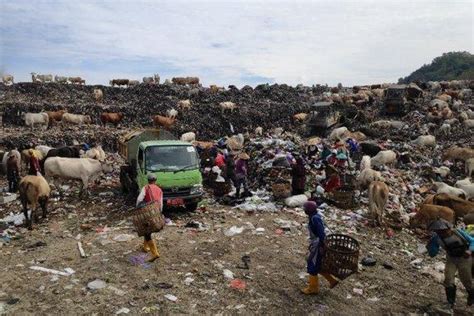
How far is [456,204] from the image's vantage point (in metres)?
10.1

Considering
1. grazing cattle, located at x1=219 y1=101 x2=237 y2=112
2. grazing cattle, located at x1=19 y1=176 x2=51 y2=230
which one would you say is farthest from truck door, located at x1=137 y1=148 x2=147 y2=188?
grazing cattle, located at x1=219 y1=101 x2=237 y2=112

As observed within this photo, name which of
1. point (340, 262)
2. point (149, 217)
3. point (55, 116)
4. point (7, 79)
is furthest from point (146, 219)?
point (7, 79)

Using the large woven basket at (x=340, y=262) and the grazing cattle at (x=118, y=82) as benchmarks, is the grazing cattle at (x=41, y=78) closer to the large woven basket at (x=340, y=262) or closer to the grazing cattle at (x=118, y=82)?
the grazing cattle at (x=118, y=82)

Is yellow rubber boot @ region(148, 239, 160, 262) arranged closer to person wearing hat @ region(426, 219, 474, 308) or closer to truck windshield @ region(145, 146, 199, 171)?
truck windshield @ region(145, 146, 199, 171)

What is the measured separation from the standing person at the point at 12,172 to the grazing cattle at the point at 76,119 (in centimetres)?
1060

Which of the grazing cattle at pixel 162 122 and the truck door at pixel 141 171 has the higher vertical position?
the grazing cattle at pixel 162 122

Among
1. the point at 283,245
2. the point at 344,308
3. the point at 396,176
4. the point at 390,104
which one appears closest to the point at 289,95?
the point at 390,104

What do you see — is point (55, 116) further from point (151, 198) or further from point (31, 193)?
point (151, 198)

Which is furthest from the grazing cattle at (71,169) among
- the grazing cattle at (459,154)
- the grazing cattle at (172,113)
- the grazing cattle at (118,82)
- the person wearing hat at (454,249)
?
the grazing cattle at (118,82)

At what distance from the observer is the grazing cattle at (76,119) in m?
22.5

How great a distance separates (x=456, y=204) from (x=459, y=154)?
804 cm

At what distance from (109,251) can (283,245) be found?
346cm

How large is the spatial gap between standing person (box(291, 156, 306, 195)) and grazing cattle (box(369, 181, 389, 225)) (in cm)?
199

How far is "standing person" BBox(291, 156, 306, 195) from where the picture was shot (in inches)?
438
